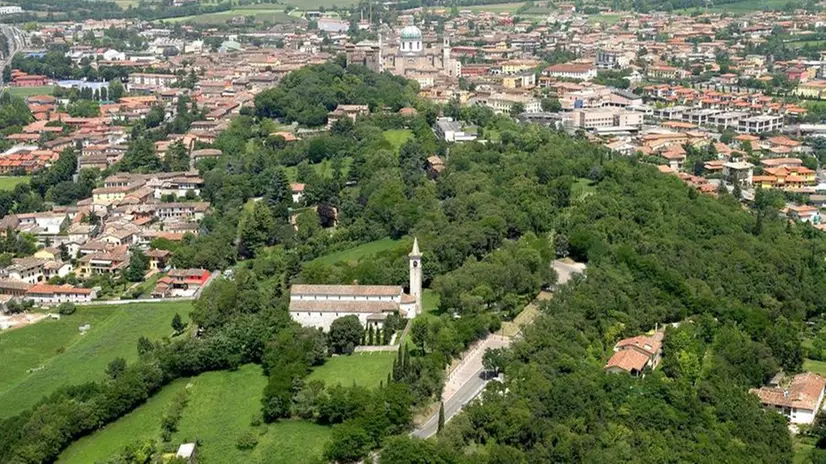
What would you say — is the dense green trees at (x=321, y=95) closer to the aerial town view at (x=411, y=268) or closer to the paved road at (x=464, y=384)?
the aerial town view at (x=411, y=268)

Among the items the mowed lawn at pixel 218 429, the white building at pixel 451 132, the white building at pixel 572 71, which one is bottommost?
the mowed lawn at pixel 218 429

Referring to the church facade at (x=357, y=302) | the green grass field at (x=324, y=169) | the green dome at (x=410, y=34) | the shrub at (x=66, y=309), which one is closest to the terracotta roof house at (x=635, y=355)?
the church facade at (x=357, y=302)

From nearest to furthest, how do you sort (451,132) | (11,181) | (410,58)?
1. (11,181)
2. (451,132)
3. (410,58)

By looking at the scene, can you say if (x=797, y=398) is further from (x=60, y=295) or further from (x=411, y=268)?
(x=60, y=295)

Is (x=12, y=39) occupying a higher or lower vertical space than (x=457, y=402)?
higher

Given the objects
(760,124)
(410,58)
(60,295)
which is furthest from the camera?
(410,58)

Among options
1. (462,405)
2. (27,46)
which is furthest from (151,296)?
(27,46)

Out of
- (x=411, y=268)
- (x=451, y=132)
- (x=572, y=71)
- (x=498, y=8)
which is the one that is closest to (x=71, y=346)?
(x=411, y=268)
